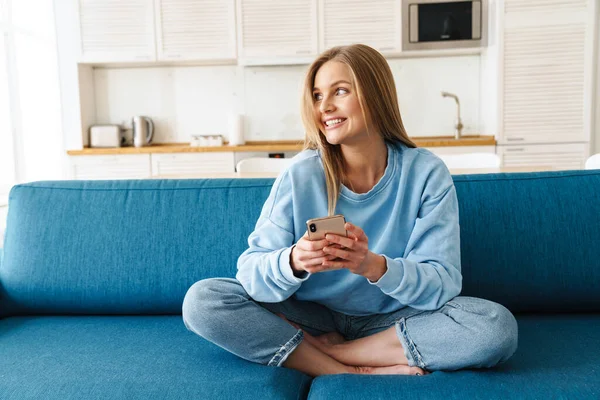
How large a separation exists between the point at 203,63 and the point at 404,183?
12.3ft

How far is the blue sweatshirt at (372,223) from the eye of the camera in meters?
1.34

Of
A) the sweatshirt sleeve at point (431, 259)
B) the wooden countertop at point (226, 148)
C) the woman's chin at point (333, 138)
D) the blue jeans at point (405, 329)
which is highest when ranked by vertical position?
the woman's chin at point (333, 138)

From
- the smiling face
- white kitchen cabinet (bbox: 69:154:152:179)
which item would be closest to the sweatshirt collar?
the smiling face

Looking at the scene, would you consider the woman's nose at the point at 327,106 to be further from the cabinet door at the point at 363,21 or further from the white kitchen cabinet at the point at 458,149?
the cabinet door at the point at 363,21

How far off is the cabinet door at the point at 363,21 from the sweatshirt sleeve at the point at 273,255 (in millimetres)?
3223

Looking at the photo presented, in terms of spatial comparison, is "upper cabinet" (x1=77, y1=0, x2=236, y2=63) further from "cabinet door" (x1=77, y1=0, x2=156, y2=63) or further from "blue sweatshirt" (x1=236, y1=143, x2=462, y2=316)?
"blue sweatshirt" (x1=236, y1=143, x2=462, y2=316)

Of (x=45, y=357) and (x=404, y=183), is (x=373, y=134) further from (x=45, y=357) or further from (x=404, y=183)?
(x=45, y=357)

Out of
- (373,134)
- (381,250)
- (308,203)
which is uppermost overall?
(373,134)

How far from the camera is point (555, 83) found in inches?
166

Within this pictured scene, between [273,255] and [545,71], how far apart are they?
3619mm

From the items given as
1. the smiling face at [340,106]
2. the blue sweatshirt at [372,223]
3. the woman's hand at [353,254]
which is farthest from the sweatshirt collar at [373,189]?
the woman's hand at [353,254]

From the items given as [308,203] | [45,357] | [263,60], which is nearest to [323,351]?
[308,203]

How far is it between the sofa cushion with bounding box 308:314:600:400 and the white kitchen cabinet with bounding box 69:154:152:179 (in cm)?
356

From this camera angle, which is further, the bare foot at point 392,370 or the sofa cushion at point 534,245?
the sofa cushion at point 534,245
